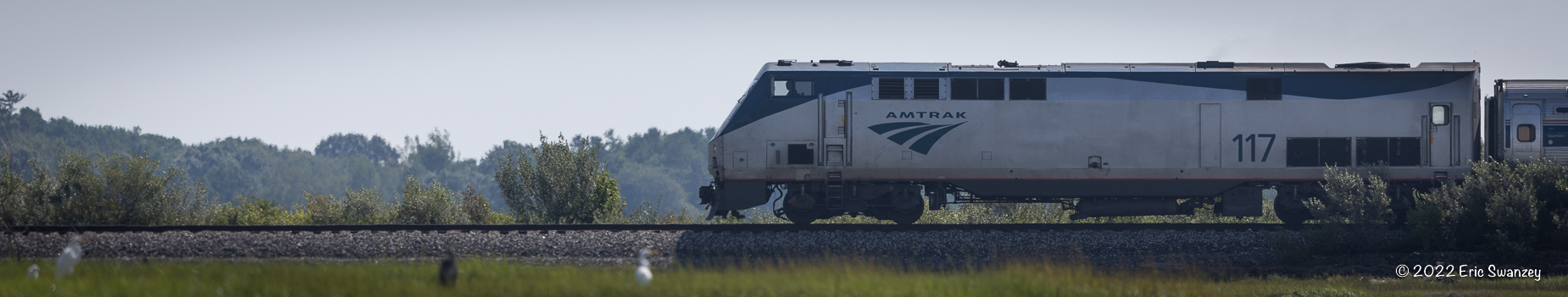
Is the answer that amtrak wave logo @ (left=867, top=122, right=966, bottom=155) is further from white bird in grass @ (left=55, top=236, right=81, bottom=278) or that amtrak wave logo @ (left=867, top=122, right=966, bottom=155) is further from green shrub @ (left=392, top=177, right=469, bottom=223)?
A: white bird in grass @ (left=55, top=236, right=81, bottom=278)

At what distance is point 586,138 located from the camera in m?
20.3

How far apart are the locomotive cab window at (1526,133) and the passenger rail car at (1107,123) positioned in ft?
1.92

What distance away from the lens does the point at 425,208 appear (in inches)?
758

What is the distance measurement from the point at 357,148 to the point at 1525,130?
172451 mm

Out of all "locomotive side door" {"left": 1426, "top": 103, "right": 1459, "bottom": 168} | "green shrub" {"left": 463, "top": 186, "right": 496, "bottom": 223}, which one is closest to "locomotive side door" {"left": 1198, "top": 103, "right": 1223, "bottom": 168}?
"locomotive side door" {"left": 1426, "top": 103, "right": 1459, "bottom": 168}

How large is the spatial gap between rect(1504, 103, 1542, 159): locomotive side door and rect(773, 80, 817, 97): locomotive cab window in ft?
37.4

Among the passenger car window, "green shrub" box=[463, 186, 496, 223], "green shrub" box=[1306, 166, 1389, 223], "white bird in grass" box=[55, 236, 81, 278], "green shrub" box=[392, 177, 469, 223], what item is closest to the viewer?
"white bird in grass" box=[55, 236, 81, 278]

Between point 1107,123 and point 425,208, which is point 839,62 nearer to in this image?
point 1107,123

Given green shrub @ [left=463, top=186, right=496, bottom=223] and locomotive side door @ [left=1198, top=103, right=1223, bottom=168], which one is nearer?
locomotive side door @ [left=1198, top=103, right=1223, bottom=168]

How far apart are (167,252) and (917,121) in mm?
11331

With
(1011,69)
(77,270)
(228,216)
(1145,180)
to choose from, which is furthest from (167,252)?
(1145,180)

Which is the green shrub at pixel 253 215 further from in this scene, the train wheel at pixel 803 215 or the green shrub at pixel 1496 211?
the green shrub at pixel 1496 211

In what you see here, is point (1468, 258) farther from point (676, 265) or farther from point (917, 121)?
point (676, 265)
